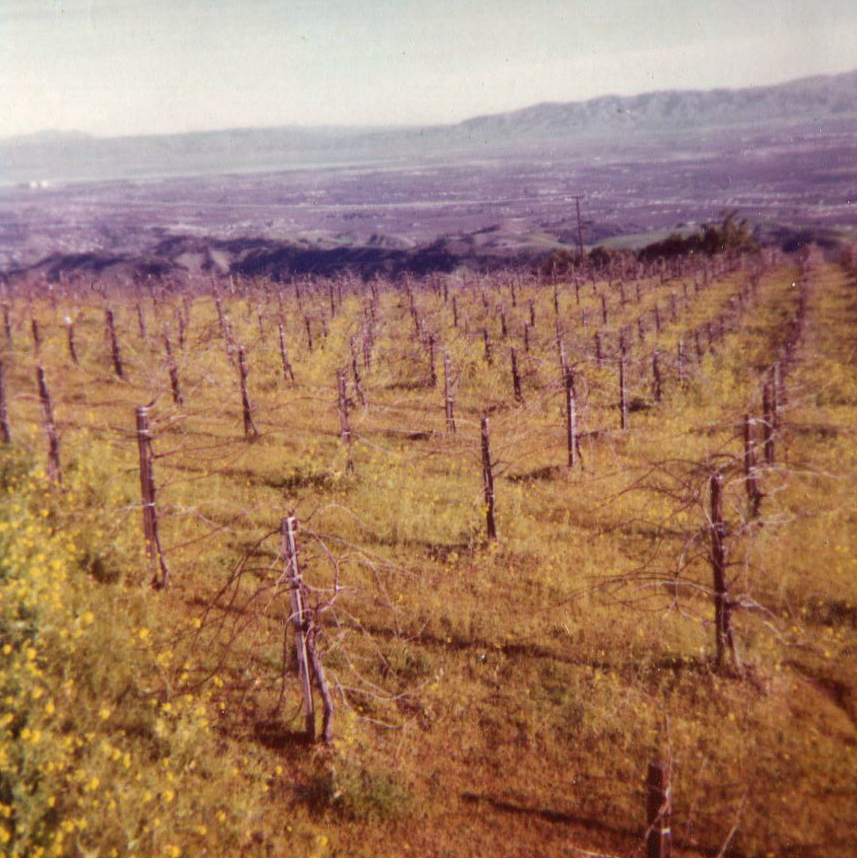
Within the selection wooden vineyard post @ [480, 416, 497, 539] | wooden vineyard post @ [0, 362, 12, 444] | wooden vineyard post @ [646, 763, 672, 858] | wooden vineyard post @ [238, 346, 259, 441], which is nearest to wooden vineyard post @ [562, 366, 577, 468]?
wooden vineyard post @ [480, 416, 497, 539]

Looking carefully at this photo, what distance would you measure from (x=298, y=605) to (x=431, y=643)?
2396mm

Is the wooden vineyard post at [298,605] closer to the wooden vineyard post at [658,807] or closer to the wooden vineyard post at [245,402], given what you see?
the wooden vineyard post at [658,807]

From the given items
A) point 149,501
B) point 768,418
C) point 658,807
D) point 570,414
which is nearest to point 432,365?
point 570,414

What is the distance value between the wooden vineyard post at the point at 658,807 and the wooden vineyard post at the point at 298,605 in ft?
10.3

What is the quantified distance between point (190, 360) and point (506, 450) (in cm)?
1297

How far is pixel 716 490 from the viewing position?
632 cm

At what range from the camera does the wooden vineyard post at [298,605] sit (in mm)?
5566

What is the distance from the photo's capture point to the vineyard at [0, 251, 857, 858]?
508 cm

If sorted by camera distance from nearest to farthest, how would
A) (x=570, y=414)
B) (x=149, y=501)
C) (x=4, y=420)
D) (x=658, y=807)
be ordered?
(x=658, y=807), (x=149, y=501), (x=570, y=414), (x=4, y=420)

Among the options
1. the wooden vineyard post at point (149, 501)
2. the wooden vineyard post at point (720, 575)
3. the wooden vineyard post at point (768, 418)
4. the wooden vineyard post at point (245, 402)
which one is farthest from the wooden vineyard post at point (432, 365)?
the wooden vineyard post at point (720, 575)

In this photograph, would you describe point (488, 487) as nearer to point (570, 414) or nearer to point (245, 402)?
point (570, 414)

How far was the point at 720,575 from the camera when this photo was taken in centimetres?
657

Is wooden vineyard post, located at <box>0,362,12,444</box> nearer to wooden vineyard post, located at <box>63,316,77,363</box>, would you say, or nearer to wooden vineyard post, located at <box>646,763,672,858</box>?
wooden vineyard post, located at <box>63,316,77,363</box>

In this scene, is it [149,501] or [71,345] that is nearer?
[149,501]
